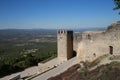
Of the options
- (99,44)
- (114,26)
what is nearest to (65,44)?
(99,44)

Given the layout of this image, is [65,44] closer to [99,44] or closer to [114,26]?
[99,44]

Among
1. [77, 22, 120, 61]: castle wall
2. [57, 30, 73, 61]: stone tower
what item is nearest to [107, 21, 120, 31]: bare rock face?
[77, 22, 120, 61]: castle wall

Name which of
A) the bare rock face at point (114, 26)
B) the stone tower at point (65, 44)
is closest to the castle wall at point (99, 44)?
the bare rock face at point (114, 26)

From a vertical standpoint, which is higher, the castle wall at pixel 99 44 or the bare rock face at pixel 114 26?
the bare rock face at pixel 114 26

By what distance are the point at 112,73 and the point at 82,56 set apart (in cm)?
1137

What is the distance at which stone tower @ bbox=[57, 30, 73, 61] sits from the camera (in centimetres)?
3262

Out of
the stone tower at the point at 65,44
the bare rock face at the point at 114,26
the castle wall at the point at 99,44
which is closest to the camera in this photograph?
the bare rock face at the point at 114,26

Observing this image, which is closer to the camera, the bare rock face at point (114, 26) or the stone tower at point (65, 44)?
the bare rock face at point (114, 26)

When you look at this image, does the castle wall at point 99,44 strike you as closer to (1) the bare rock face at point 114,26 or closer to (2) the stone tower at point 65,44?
(1) the bare rock face at point 114,26

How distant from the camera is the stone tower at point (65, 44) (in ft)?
107

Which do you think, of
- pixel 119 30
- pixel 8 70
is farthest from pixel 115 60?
pixel 8 70

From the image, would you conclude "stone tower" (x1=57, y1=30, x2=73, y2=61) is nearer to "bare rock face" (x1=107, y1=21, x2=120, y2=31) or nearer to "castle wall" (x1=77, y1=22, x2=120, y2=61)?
"castle wall" (x1=77, y1=22, x2=120, y2=61)

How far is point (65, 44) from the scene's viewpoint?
3275 centimetres

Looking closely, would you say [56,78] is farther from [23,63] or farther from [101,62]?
[23,63]
